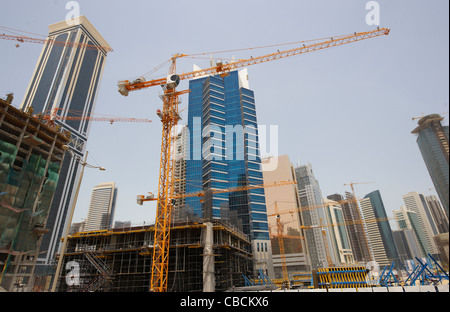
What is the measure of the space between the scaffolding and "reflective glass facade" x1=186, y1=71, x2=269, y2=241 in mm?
70146

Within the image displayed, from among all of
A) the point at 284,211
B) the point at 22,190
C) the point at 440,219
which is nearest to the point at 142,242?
the point at 22,190

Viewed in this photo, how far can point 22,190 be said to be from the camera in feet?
169

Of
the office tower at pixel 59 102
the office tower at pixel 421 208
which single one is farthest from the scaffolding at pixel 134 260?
the office tower at pixel 59 102

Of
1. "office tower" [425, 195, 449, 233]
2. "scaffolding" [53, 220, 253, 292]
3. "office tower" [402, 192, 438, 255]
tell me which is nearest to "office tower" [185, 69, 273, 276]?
"office tower" [402, 192, 438, 255]

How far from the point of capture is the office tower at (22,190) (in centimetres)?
4747

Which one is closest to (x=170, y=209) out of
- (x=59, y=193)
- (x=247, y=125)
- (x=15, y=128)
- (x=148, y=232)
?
(x=148, y=232)

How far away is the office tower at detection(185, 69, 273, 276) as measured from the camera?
116 meters

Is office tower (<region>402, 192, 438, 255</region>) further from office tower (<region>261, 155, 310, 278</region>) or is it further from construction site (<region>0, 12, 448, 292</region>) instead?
office tower (<region>261, 155, 310, 278</region>)

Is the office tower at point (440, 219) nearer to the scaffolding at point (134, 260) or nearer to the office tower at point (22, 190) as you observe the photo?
the scaffolding at point (134, 260)

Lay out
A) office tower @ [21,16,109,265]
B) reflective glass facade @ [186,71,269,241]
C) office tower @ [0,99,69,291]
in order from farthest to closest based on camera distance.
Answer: office tower @ [21,16,109,265] < reflective glass facade @ [186,71,269,241] < office tower @ [0,99,69,291]

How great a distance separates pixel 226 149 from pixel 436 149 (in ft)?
395

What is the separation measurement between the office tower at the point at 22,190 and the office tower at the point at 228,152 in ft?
214

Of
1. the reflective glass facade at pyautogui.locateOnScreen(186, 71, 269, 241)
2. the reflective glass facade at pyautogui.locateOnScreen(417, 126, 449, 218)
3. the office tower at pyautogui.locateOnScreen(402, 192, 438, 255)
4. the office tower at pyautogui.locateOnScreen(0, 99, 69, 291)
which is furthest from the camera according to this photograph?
the reflective glass facade at pyautogui.locateOnScreen(186, 71, 269, 241)

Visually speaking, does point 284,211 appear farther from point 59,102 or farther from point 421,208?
point 59,102
